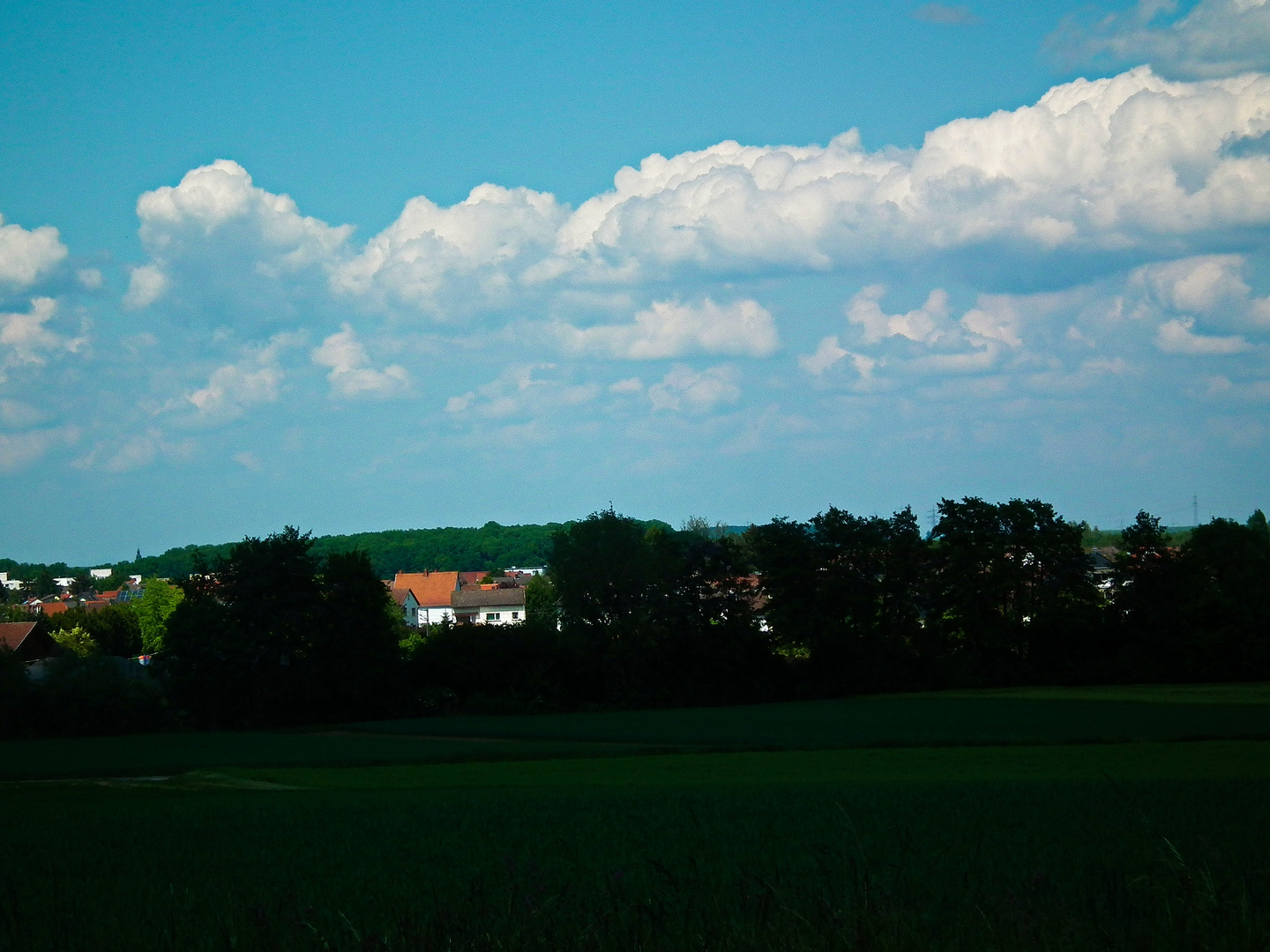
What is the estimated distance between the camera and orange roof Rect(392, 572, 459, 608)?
584 feet

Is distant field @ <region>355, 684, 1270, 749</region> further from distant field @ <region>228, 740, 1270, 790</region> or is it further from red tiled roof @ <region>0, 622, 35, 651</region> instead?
red tiled roof @ <region>0, 622, 35, 651</region>

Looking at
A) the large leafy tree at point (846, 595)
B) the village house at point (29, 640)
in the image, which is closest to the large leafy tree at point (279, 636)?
the large leafy tree at point (846, 595)

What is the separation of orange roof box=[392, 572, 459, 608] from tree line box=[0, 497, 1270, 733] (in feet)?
368

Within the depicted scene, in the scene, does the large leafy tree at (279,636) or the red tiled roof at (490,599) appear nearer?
the large leafy tree at (279,636)

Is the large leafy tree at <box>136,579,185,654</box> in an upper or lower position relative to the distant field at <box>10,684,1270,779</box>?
upper

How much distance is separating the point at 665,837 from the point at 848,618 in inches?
2043

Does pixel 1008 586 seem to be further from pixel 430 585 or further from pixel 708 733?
pixel 430 585

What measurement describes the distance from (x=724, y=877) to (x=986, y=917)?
6230 mm

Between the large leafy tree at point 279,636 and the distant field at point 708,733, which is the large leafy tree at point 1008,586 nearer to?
the distant field at point 708,733

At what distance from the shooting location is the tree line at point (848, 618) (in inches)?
2489

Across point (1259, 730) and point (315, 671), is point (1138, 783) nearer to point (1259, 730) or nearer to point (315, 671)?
point (1259, 730)

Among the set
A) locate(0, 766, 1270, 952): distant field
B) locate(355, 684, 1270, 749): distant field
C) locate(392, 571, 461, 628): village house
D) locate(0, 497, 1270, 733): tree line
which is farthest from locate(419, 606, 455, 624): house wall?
locate(0, 766, 1270, 952): distant field

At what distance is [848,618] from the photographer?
66.6 m

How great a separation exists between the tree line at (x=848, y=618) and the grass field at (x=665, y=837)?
14.6 m
